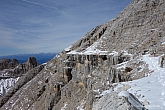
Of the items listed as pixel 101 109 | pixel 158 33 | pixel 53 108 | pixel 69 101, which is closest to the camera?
pixel 101 109

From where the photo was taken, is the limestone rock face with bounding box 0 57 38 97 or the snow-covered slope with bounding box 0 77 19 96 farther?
the limestone rock face with bounding box 0 57 38 97

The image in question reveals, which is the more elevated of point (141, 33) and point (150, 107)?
point (141, 33)

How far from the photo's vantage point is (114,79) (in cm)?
2128

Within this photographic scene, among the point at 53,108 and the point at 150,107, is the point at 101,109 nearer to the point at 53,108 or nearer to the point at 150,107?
the point at 150,107

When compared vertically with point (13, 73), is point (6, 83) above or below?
below

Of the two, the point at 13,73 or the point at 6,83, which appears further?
the point at 13,73

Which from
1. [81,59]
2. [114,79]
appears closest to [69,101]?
[81,59]

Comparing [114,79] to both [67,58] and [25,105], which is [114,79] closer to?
[67,58]

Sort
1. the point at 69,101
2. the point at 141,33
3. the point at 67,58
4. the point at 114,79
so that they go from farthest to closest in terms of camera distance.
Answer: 1. the point at 67,58
2. the point at 69,101
3. the point at 141,33
4. the point at 114,79

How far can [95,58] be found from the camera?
4147cm

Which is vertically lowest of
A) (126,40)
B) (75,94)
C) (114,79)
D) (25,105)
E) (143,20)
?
(25,105)

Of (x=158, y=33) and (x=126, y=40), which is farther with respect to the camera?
(x=126, y=40)

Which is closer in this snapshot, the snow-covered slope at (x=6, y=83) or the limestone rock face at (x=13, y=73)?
the snow-covered slope at (x=6, y=83)

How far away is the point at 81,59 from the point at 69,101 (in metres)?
14.8
